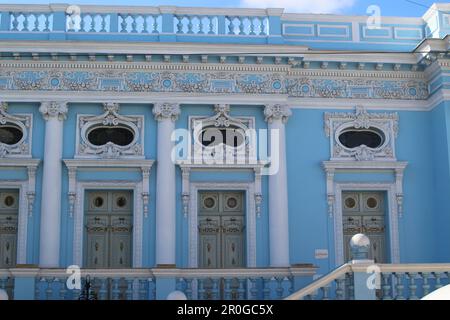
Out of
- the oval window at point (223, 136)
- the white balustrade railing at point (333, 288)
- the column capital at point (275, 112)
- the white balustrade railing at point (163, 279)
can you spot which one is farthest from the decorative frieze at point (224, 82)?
the white balustrade railing at point (333, 288)

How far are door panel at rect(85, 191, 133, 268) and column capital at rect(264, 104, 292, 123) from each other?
3.46 metres

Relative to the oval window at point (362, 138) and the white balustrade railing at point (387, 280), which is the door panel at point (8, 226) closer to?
the white balustrade railing at point (387, 280)

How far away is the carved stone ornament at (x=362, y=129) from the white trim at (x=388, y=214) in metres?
0.60

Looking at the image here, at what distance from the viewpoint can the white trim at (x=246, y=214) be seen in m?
17.8

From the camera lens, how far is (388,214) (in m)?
18.7

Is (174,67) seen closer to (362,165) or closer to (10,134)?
(10,134)

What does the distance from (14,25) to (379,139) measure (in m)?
8.55

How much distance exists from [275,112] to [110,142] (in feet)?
12.0

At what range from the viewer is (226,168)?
18266 millimetres

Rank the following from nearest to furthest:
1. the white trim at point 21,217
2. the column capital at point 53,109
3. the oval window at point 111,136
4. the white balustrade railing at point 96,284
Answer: the white balustrade railing at point 96,284
the white trim at point 21,217
the column capital at point 53,109
the oval window at point 111,136

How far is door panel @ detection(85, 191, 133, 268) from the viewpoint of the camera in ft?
59.3

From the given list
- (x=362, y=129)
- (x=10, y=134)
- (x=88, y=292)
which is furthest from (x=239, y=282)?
(x=10, y=134)

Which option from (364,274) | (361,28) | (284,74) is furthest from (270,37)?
(364,274)
